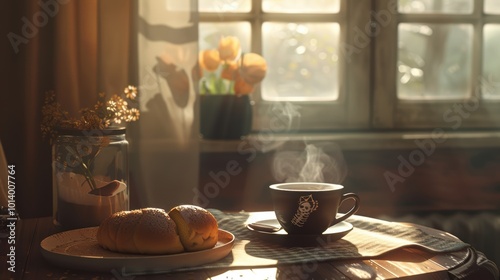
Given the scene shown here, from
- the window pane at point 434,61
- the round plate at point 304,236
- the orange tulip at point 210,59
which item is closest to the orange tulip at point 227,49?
the orange tulip at point 210,59

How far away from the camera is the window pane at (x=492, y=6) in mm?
2287

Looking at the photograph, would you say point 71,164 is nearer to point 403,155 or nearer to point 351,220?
point 351,220

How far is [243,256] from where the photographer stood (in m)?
1.05

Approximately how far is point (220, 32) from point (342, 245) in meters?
1.11

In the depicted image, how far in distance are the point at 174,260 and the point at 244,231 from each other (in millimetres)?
276

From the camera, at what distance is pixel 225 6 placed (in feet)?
6.88

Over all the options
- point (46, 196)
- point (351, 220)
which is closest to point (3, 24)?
point (46, 196)

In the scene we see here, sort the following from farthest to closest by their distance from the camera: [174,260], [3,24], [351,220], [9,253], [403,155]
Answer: [403,155], [3,24], [351,220], [9,253], [174,260]

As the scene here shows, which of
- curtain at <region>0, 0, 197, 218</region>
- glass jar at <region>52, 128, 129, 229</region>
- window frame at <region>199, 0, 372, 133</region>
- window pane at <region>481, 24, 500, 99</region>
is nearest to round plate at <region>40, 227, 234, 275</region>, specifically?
glass jar at <region>52, 128, 129, 229</region>

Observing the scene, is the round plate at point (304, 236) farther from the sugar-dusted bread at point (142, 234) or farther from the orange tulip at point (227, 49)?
the orange tulip at point (227, 49)

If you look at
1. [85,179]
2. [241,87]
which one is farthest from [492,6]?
[85,179]

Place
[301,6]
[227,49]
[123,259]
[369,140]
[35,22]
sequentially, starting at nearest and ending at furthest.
Answer: [123,259]
[35,22]
[227,49]
[369,140]
[301,6]

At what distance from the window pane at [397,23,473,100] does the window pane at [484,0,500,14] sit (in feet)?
0.25

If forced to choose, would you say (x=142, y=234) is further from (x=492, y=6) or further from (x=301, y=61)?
(x=492, y=6)
